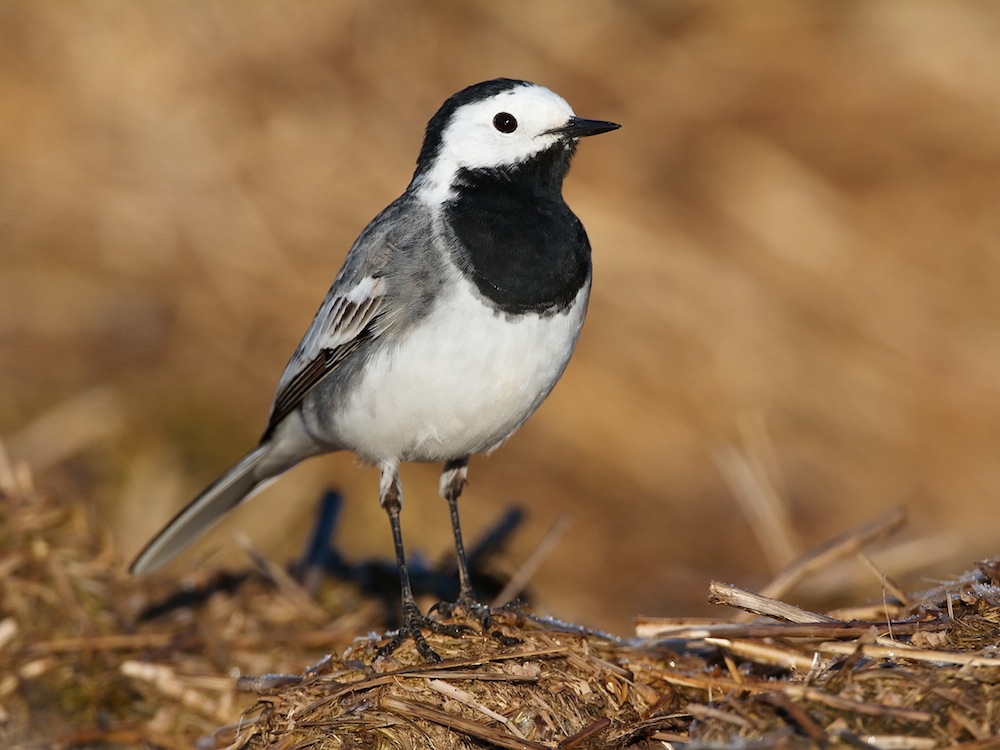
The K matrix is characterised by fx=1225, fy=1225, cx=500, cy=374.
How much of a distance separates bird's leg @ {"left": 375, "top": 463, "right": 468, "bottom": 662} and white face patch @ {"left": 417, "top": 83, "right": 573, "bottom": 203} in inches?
48.8

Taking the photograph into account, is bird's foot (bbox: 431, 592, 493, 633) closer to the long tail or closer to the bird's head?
the long tail

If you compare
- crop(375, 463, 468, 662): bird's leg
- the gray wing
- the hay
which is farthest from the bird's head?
the hay

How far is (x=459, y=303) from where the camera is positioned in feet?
15.4

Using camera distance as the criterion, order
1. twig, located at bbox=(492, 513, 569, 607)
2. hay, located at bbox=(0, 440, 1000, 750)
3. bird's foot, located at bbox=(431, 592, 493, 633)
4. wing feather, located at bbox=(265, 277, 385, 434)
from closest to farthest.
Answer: hay, located at bbox=(0, 440, 1000, 750)
bird's foot, located at bbox=(431, 592, 493, 633)
wing feather, located at bbox=(265, 277, 385, 434)
twig, located at bbox=(492, 513, 569, 607)

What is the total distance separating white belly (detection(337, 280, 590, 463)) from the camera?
184 inches

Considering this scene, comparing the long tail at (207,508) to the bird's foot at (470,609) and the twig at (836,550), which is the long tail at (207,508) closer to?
the bird's foot at (470,609)

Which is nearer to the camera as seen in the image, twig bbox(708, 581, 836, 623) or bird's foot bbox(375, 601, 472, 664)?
twig bbox(708, 581, 836, 623)

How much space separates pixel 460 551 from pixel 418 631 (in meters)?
1.01

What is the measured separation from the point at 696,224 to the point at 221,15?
483 cm

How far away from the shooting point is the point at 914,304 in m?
9.67

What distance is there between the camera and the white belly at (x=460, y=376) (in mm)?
4676

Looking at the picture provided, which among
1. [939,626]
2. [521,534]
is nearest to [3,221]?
[521,534]

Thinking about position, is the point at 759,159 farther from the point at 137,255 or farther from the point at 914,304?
the point at 137,255

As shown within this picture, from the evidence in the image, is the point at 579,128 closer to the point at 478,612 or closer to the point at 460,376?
the point at 460,376
